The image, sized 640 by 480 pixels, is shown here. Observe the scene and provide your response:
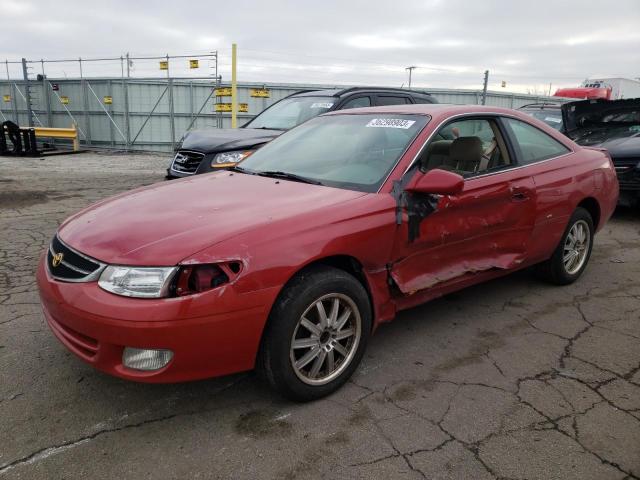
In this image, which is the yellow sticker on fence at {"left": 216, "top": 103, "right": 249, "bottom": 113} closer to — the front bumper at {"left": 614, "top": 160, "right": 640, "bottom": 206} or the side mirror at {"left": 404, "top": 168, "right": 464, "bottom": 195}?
the front bumper at {"left": 614, "top": 160, "right": 640, "bottom": 206}

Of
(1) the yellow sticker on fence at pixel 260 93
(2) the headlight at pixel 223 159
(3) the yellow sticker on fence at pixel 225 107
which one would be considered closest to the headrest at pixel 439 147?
(2) the headlight at pixel 223 159

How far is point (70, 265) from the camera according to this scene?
2.59 meters

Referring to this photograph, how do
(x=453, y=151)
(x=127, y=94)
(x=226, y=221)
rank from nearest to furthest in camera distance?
1. (x=226, y=221)
2. (x=453, y=151)
3. (x=127, y=94)

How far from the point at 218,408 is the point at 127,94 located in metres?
17.1

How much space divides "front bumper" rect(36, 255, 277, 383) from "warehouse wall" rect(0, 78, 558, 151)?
49.2ft

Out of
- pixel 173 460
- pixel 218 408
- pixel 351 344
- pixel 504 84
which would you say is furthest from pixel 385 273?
pixel 504 84

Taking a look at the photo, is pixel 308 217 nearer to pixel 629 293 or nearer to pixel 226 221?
pixel 226 221

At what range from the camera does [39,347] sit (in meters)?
3.28

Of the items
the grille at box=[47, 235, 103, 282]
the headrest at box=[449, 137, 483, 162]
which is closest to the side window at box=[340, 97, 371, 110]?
the headrest at box=[449, 137, 483, 162]

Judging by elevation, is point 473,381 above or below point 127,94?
below

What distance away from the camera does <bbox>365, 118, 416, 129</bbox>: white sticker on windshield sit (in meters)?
3.49

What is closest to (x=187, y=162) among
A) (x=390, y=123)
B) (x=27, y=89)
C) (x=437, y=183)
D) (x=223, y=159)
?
(x=223, y=159)

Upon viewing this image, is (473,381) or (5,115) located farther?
(5,115)

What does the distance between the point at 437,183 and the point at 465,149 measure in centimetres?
94
